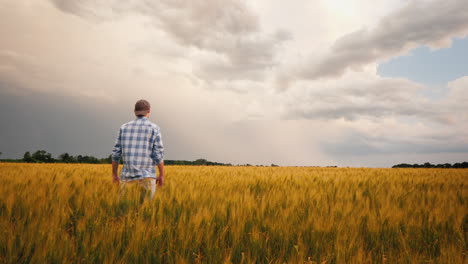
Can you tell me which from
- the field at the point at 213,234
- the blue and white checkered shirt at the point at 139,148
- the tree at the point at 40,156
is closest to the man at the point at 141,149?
the blue and white checkered shirt at the point at 139,148

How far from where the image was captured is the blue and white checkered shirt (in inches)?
162

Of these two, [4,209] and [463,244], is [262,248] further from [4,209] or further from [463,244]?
[4,209]

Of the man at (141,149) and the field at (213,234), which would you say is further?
the man at (141,149)

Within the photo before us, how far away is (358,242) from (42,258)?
254 cm

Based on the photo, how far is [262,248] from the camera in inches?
85.1

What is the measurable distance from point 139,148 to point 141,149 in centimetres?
4

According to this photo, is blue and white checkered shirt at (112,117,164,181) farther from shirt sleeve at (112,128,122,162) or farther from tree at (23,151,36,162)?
tree at (23,151,36,162)

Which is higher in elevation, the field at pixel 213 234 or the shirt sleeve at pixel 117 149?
the shirt sleeve at pixel 117 149

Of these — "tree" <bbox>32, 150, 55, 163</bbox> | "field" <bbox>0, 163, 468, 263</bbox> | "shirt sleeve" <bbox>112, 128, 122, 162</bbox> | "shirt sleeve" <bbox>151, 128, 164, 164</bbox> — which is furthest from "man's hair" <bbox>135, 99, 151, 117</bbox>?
"tree" <bbox>32, 150, 55, 163</bbox>

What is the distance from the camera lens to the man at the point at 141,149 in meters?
4.10

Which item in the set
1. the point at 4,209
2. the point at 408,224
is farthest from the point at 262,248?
the point at 4,209

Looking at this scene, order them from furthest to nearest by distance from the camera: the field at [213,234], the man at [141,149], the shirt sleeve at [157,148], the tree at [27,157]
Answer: the tree at [27,157] → the shirt sleeve at [157,148] → the man at [141,149] → the field at [213,234]

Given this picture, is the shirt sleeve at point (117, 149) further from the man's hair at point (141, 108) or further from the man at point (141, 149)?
the man's hair at point (141, 108)

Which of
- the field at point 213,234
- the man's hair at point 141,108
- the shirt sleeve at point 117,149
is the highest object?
the man's hair at point 141,108
